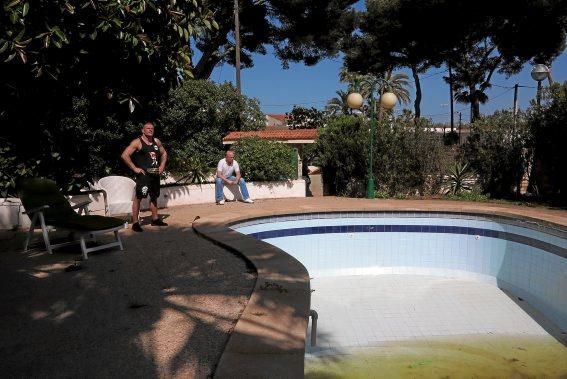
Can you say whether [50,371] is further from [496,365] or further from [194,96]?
[194,96]

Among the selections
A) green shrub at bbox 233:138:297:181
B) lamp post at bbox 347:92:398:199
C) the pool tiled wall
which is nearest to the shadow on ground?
the pool tiled wall

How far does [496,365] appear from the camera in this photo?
4781 mm

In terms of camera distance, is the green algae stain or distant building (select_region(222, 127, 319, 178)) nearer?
the green algae stain

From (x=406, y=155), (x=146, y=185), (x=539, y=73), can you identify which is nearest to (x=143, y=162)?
(x=146, y=185)

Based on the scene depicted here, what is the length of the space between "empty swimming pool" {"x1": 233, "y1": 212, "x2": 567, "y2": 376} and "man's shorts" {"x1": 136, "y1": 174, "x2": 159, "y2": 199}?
177 cm

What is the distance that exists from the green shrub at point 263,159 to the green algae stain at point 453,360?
6588mm

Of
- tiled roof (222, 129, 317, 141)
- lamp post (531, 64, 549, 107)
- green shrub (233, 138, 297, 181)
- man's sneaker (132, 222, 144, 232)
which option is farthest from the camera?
tiled roof (222, 129, 317, 141)

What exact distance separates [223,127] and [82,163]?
22.2 ft

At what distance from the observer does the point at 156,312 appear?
3451 millimetres

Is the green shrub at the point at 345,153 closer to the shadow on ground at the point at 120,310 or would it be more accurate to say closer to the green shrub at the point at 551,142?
the green shrub at the point at 551,142

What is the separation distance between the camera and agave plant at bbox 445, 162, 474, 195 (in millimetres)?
11852

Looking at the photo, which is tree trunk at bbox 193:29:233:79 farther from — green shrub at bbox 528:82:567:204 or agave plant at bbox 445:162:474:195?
green shrub at bbox 528:82:567:204

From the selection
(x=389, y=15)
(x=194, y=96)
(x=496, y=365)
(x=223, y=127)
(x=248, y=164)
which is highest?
(x=389, y=15)

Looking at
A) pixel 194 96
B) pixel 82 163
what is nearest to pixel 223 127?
pixel 194 96
